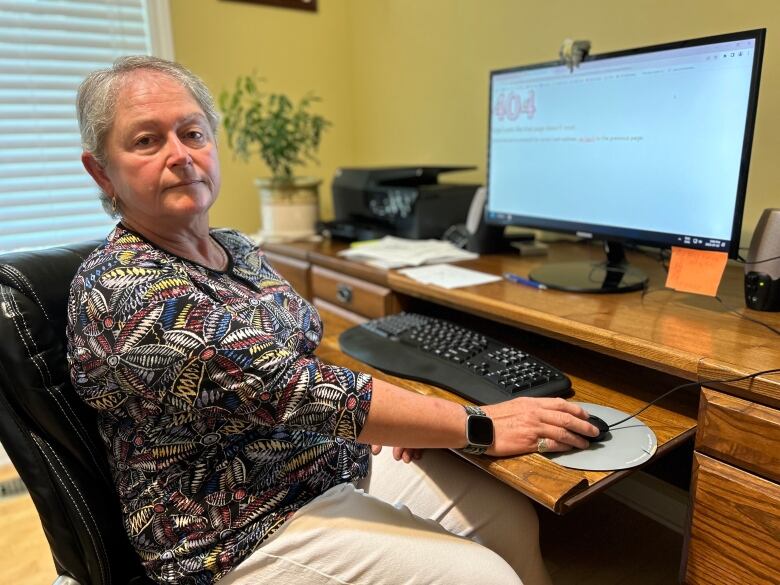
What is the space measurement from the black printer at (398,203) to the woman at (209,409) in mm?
881

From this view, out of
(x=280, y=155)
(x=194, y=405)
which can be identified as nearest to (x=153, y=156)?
(x=194, y=405)

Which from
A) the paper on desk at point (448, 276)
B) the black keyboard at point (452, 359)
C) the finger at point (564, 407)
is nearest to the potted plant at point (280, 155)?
the paper on desk at point (448, 276)

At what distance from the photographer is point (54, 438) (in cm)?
84

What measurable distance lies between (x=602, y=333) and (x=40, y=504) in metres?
0.90

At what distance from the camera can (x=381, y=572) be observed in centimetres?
84

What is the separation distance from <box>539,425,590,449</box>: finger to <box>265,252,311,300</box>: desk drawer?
1.11 m

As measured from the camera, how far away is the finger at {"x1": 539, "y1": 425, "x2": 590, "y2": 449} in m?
0.83

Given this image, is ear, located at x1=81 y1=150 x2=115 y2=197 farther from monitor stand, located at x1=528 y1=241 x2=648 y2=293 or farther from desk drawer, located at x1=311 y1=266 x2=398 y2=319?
monitor stand, located at x1=528 y1=241 x2=648 y2=293

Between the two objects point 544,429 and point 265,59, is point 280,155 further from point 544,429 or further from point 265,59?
point 544,429

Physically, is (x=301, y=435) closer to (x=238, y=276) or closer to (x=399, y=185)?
(x=238, y=276)

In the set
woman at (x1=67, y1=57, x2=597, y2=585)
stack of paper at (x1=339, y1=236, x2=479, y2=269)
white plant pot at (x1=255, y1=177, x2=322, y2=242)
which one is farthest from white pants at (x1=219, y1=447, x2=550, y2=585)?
white plant pot at (x1=255, y1=177, x2=322, y2=242)

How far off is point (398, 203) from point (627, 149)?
791 millimetres

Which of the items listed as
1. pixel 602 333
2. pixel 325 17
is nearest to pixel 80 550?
pixel 602 333

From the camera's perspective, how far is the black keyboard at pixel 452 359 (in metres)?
0.98
